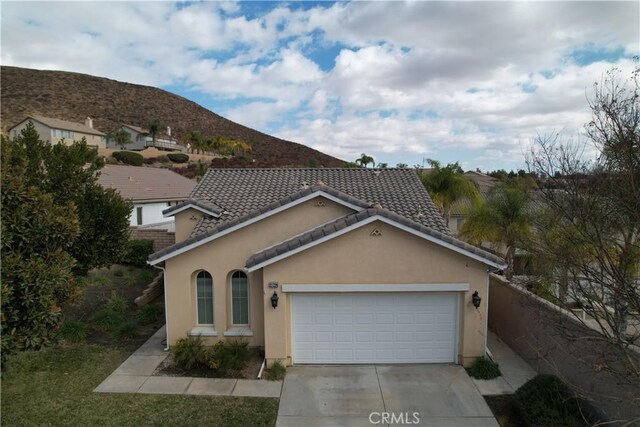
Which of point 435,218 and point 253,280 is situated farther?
point 435,218

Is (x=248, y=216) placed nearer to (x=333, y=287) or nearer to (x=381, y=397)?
(x=333, y=287)

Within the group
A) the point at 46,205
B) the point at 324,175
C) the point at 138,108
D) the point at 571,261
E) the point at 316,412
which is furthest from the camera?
the point at 138,108

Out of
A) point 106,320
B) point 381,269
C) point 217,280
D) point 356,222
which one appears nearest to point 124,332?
point 106,320

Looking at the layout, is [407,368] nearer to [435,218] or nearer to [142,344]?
[435,218]

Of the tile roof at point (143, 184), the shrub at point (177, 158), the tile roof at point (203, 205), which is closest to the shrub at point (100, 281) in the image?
the tile roof at point (203, 205)

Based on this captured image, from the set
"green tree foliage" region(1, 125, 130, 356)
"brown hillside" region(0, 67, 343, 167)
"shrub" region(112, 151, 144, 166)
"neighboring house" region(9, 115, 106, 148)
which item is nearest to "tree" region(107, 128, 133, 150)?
"neighboring house" region(9, 115, 106, 148)

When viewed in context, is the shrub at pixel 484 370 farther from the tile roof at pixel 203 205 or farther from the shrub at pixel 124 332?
the shrub at pixel 124 332

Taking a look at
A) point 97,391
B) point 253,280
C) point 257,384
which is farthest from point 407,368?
point 97,391
